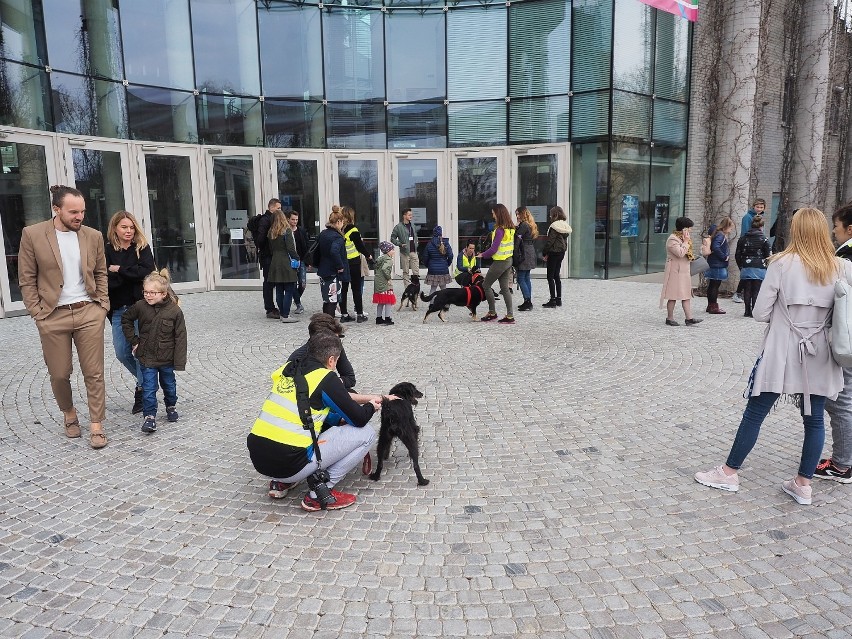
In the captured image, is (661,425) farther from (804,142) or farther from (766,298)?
(804,142)

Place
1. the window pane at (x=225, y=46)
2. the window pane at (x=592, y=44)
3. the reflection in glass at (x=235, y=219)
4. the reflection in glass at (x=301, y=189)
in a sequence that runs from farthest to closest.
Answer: the reflection in glass at (x=301, y=189) → the window pane at (x=592, y=44) → the reflection in glass at (x=235, y=219) → the window pane at (x=225, y=46)

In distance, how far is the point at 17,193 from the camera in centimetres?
1146

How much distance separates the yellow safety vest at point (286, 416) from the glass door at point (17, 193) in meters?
9.66

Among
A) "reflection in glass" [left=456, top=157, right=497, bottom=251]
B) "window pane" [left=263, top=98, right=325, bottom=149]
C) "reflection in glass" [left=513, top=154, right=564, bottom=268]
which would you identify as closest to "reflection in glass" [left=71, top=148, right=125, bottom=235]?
"window pane" [left=263, top=98, right=325, bottom=149]

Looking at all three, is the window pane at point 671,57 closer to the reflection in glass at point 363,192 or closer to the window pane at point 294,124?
the reflection in glass at point 363,192

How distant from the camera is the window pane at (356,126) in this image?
16.1m

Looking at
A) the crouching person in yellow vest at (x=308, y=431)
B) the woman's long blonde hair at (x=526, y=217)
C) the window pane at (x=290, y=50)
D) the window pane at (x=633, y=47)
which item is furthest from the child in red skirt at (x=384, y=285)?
the window pane at (x=633, y=47)

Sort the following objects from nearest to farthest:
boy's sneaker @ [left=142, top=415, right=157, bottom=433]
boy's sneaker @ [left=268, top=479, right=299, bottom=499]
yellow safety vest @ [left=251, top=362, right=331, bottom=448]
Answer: yellow safety vest @ [left=251, top=362, right=331, bottom=448], boy's sneaker @ [left=268, top=479, right=299, bottom=499], boy's sneaker @ [left=142, top=415, right=157, bottom=433]

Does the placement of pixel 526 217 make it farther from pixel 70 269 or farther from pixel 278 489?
pixel 278 489

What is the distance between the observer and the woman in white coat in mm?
3787

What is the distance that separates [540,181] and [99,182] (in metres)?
10.7

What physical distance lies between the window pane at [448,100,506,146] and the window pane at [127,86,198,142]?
22.0ft

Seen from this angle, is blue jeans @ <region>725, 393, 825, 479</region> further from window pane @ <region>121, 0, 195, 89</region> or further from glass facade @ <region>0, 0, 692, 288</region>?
window pane @ <region>121, 0, 195, 89</region>

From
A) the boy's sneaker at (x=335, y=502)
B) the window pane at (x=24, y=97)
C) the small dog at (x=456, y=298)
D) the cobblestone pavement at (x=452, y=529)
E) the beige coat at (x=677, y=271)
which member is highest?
the window pane at (x=24, y=97)
